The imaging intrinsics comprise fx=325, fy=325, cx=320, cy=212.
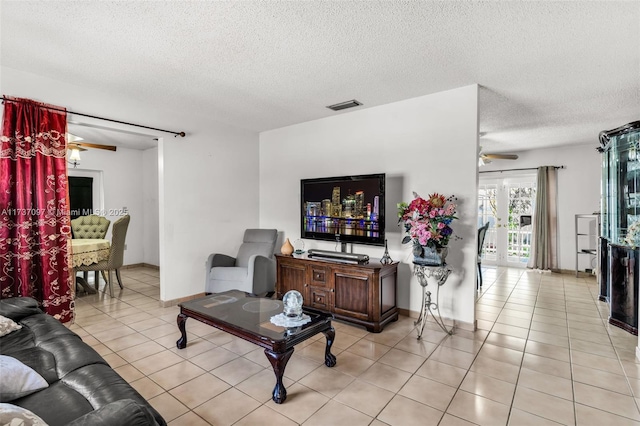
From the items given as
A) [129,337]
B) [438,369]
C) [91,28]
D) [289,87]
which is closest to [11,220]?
[129,337]

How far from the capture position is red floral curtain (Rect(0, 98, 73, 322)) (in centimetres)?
285

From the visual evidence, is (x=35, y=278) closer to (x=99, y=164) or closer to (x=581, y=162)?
(x=99, y=164)

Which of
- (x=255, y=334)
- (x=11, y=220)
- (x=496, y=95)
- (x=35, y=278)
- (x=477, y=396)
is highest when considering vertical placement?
(x=496, y=95)

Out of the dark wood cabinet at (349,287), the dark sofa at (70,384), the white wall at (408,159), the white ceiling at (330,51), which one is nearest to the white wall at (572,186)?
the white ceiling at (330,51)

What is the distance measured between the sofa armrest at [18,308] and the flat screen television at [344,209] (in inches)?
108

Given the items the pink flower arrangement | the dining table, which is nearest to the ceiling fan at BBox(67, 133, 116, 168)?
the dining table

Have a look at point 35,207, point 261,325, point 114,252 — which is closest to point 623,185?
point 261,325

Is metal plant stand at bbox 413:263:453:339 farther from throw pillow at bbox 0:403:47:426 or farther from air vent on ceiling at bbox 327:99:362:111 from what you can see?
throw pillow at bbox 0:403:47:426

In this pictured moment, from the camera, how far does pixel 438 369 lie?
2469mm

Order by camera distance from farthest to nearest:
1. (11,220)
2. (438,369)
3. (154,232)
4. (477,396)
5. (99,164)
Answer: (154,232) < (99,164) < (11,220) < (438,369) < (477,396)

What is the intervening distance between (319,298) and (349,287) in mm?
427

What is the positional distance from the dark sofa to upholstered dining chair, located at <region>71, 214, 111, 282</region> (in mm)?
3391

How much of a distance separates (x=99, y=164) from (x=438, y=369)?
6.35 metres

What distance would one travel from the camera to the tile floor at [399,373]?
194 centimetres
